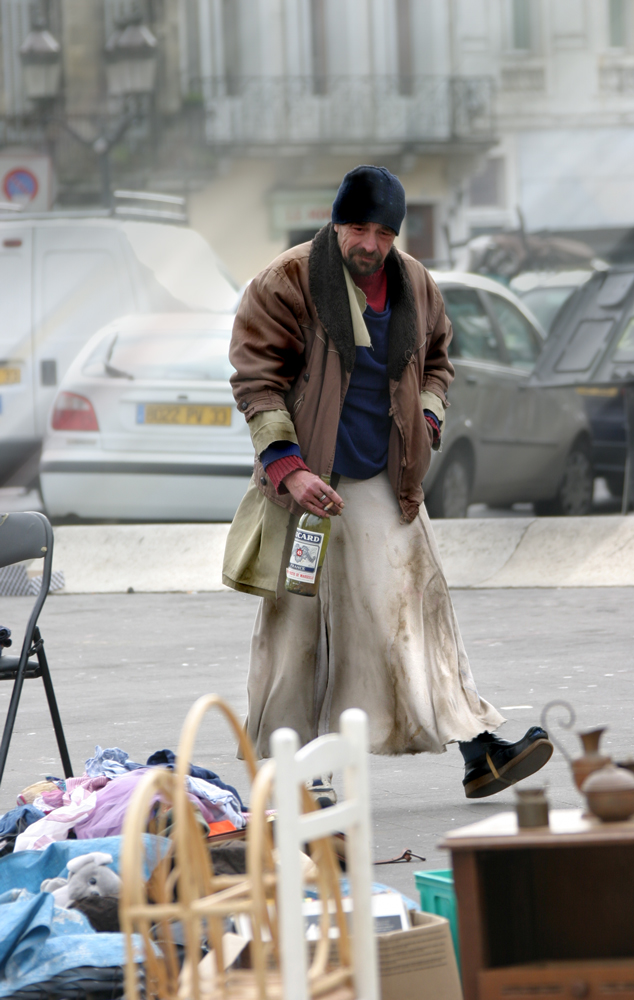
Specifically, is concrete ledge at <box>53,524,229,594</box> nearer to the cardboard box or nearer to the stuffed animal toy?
the stuffed animal toy

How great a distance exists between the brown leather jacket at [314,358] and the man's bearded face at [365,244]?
5 centimetres

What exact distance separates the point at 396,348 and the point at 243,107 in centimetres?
982

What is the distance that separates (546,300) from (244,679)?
6.47 meters

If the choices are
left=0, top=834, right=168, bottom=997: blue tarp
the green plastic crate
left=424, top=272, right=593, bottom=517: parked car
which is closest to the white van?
left=424, top=272, right=593, bottom=517: parked car

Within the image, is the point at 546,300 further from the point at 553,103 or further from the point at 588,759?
the point at 588,759

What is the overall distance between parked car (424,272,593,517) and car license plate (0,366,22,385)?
3.67 metres

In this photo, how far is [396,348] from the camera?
4215 mm

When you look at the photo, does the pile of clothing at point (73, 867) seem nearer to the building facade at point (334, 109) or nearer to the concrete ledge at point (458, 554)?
the concrete ledge at point (458, 554)

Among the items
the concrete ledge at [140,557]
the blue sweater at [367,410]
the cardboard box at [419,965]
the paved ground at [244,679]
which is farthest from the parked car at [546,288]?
the cardboard box at [419,965]

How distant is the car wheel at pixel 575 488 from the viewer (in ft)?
41.0

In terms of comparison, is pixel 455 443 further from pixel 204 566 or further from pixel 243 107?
pixel 243 107

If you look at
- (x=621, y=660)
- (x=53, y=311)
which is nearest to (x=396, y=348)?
(x=621, y=660)

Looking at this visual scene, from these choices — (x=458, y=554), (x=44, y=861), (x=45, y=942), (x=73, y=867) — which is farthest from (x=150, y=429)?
(x=45, y=942)

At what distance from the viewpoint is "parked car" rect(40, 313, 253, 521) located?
12141 millimetres
